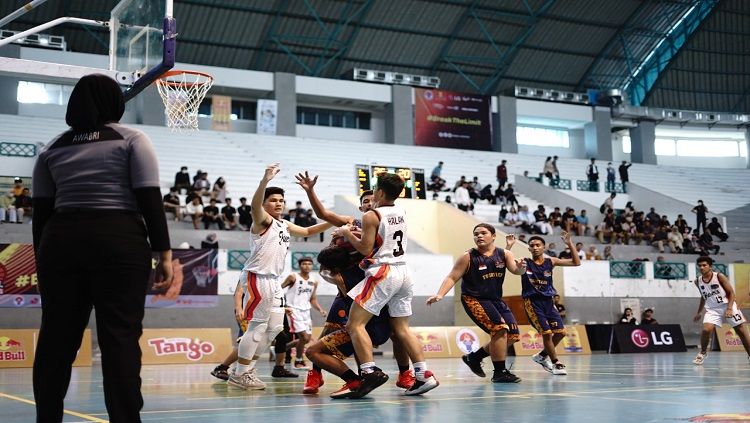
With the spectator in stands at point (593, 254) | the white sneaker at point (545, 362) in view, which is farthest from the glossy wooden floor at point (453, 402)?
the spectator in stands at point (593, 254)

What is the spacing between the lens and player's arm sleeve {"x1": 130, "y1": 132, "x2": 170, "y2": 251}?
15.3 feet

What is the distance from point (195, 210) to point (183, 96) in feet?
28.8

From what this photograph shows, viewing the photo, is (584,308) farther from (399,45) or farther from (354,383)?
(399,45)

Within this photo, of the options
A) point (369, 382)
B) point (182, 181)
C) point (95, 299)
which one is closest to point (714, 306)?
point (369, 382)

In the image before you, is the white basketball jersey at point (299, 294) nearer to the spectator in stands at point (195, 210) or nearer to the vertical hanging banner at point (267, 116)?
the spectator in stands at point (195, 210)

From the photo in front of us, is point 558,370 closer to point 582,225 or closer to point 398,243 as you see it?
point 398,243

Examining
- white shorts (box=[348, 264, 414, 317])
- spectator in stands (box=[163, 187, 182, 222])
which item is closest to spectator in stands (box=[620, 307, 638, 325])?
spectator in stands (box=[163, 187, 182, 222])

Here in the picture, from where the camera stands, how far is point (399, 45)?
47781 mm

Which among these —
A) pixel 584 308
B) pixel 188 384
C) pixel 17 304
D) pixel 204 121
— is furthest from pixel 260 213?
pixel 204 121

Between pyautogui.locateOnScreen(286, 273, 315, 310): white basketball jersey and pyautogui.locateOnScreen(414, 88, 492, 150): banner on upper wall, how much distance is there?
105 feet

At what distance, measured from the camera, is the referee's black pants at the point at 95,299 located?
447cm

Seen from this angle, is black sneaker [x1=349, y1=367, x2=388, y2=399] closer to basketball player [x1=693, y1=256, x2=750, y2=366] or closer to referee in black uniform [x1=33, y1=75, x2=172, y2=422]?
referee in black uniform [x1=33, y1=75, x2=172, y2=422]

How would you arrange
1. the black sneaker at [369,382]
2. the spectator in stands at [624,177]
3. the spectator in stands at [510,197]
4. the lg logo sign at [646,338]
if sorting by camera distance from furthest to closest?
1. the spectator in stands at [624,177]
2. the spectator in stands at [510,197]
3. the lg logo sign at [646,338]
4. the black sneaker at [369,382]

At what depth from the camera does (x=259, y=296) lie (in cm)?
1018
